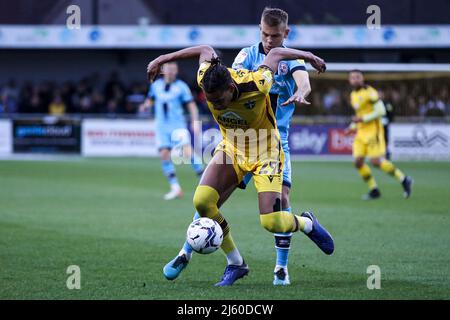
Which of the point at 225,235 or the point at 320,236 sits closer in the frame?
the point at 225,235

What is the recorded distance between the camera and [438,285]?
752 cm

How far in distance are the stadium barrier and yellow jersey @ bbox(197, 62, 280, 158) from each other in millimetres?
20359

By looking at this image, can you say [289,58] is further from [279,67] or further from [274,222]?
[274,222]

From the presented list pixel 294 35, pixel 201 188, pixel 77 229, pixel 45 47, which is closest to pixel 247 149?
pixel 201 188

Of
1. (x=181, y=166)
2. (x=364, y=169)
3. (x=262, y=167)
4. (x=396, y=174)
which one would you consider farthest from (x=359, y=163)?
(x=181, y=166)

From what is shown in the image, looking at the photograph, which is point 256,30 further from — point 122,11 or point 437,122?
point 437,122

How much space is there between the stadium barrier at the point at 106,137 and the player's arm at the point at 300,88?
66.1 ft

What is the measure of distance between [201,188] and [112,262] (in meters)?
1.79

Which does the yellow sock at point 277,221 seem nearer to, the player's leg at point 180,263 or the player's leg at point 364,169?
the player's leg at point 180,263

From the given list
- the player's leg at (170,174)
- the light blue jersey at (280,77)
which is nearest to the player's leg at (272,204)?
the light blue jersey at (280,77)

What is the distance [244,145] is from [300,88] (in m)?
0.72

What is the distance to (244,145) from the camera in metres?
7.73

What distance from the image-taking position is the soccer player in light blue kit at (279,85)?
7.72 m

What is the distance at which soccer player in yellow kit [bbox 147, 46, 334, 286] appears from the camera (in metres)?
7.25
